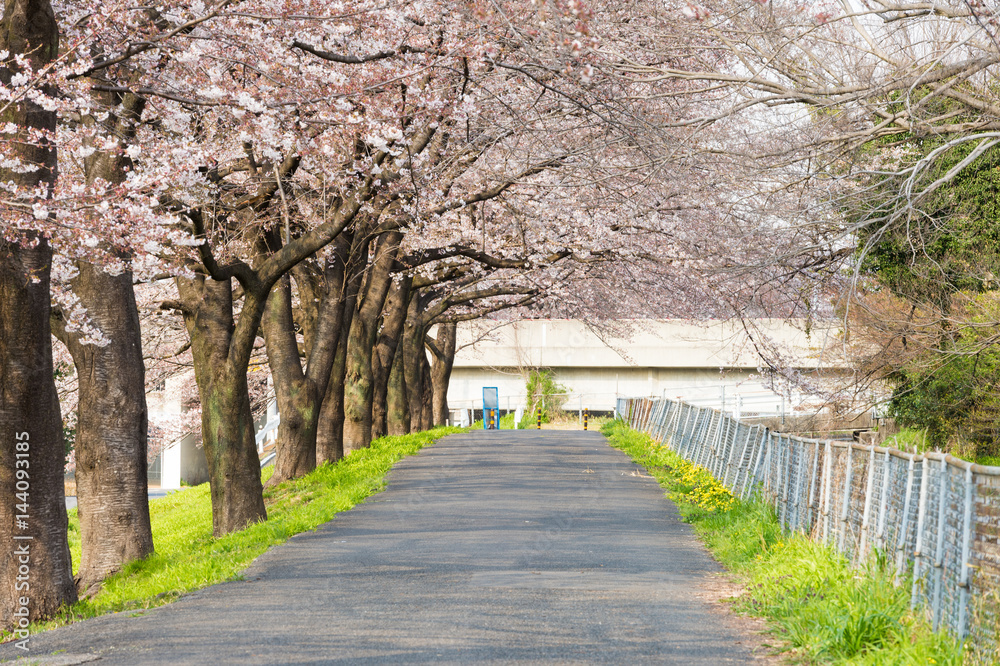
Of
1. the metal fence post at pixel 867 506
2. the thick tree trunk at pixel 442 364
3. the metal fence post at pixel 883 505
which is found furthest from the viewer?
the thick tree trunk at pixel 442 364

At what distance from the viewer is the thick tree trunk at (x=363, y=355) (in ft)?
80.7

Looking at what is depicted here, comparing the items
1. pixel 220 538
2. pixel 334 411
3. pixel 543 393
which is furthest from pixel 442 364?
pixel 220 538

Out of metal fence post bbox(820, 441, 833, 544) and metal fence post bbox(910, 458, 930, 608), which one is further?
metal fence post bbox(820, 441, 833, 544)

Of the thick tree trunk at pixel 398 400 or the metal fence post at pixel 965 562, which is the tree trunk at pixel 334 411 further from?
the metal fence post at pixel 965 562

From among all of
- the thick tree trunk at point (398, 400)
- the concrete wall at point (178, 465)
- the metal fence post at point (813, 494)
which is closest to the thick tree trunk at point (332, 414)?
the thick tree trunk at point (398, 400)

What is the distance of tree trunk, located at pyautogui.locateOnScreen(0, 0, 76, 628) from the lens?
30.3 feet

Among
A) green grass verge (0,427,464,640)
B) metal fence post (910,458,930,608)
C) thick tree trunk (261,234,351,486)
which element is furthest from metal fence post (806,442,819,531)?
thick tree trunk (261,234,351,486)

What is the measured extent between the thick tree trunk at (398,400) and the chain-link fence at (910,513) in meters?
21.3

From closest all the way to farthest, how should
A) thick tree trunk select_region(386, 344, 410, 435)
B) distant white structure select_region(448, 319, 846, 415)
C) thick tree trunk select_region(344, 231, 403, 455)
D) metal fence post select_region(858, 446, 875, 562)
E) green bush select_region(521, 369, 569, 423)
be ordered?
metal fence post select_region(858, 446, 875, 562) → thick tree trunk select_region(344, 231, 403, 455) → thick tree trunk select_region(386, 344, 410, 435) → green bush select_region(521, 369, 569, 423) → distant white structure select_region(448, 319, 846, 415)

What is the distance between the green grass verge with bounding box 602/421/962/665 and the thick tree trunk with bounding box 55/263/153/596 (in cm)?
687

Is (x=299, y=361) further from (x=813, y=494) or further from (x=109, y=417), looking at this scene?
(x=813, y=494)

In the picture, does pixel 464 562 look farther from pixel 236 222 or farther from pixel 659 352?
pixel 659 352

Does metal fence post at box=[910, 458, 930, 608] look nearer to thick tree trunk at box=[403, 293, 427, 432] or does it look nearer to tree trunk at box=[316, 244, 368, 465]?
tree trunk at box=[316, 244, 368, 465]

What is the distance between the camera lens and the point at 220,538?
551 inches
